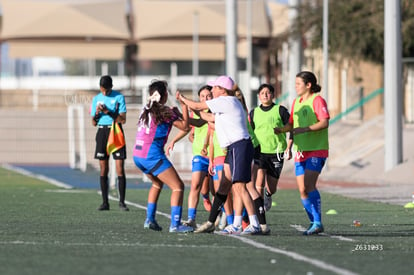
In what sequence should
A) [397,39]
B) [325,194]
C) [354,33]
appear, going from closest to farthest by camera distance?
[325,194], [397,39], [354,33]

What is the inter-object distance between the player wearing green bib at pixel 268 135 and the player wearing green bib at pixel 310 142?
4.28ft

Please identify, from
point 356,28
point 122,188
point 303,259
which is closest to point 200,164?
point 122,188

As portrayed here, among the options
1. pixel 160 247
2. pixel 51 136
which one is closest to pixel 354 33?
pixel 51 136

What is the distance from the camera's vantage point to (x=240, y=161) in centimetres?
1463

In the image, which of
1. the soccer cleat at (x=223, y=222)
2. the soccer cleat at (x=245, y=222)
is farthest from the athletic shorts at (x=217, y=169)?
the soccer cleat at (x=245, y=222)

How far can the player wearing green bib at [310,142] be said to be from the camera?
49.9 ft

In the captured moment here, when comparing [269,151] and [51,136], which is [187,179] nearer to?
[269,151]

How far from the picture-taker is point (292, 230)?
15945 millimetres

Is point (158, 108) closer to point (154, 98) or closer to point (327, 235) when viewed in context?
point (154, 98)

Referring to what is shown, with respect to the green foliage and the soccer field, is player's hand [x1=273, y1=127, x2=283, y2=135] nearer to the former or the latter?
the soccer field

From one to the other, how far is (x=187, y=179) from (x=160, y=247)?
1893cm

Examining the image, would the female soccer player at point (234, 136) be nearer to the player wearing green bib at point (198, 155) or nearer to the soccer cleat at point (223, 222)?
the player wearing green bib at point (198, 155)

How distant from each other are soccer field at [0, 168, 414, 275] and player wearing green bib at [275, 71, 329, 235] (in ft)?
1.42

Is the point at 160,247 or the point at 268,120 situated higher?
the point at 268,120
